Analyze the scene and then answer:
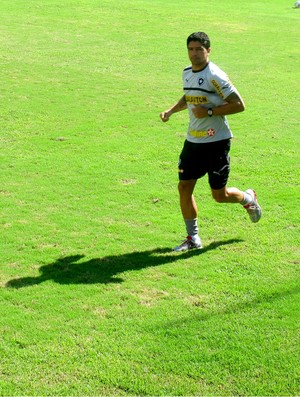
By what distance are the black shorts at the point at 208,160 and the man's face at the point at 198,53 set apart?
83cm

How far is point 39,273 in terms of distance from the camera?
6668mm

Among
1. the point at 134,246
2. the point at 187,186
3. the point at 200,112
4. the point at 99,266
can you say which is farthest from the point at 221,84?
the point at 99,266

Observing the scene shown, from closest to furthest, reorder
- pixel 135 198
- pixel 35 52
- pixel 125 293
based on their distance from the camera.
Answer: pixel 125 293, pixel 135 198, pixel 35 52

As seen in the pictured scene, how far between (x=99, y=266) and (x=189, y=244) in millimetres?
1012

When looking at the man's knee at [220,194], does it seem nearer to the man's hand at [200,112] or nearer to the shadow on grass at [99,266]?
the shadow on grass at [99,266]

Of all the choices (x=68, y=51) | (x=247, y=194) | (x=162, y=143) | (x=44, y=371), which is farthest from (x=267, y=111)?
(x=44, y=371)

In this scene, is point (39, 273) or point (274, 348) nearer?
point (274, 348)

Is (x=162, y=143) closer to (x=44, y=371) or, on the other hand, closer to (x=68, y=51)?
(x=44, y=371)

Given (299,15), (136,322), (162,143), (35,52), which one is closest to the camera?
(136,322)

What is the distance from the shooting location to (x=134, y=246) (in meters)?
7.28

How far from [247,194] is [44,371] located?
3499 millimetres

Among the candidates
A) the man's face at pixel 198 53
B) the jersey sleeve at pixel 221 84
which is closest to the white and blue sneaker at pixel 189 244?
the jersey sleeve at pixel 221 84

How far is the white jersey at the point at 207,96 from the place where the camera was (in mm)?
6730

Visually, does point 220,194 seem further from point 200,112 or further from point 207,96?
point 207,96
